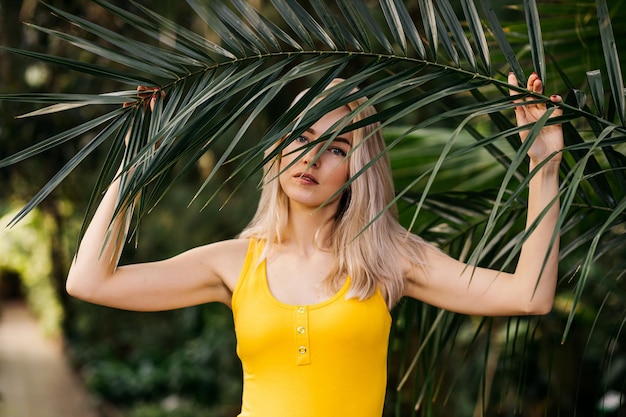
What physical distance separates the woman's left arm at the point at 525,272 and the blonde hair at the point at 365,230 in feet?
0.17

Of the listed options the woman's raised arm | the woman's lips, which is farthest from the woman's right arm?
the woman's lips

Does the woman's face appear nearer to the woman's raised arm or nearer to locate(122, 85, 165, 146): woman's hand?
the woman's raised arm

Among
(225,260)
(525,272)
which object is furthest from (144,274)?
(525,272)

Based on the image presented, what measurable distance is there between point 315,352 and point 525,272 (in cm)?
46

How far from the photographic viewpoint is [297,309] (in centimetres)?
179

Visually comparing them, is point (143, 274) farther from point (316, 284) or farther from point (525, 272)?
point (525, 272)

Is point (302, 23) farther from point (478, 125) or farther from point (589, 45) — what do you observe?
point (478, 125)

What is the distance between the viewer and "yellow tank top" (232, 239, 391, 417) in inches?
70.1

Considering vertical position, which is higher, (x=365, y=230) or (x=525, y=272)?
(x=365, y=230)

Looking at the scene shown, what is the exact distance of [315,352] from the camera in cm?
178

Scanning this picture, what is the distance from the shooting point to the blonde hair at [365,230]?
1847 mm

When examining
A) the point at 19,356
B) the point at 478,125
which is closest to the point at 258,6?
the point at 478,125

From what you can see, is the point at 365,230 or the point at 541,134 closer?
the point at 541,134

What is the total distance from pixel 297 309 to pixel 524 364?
57 cm
